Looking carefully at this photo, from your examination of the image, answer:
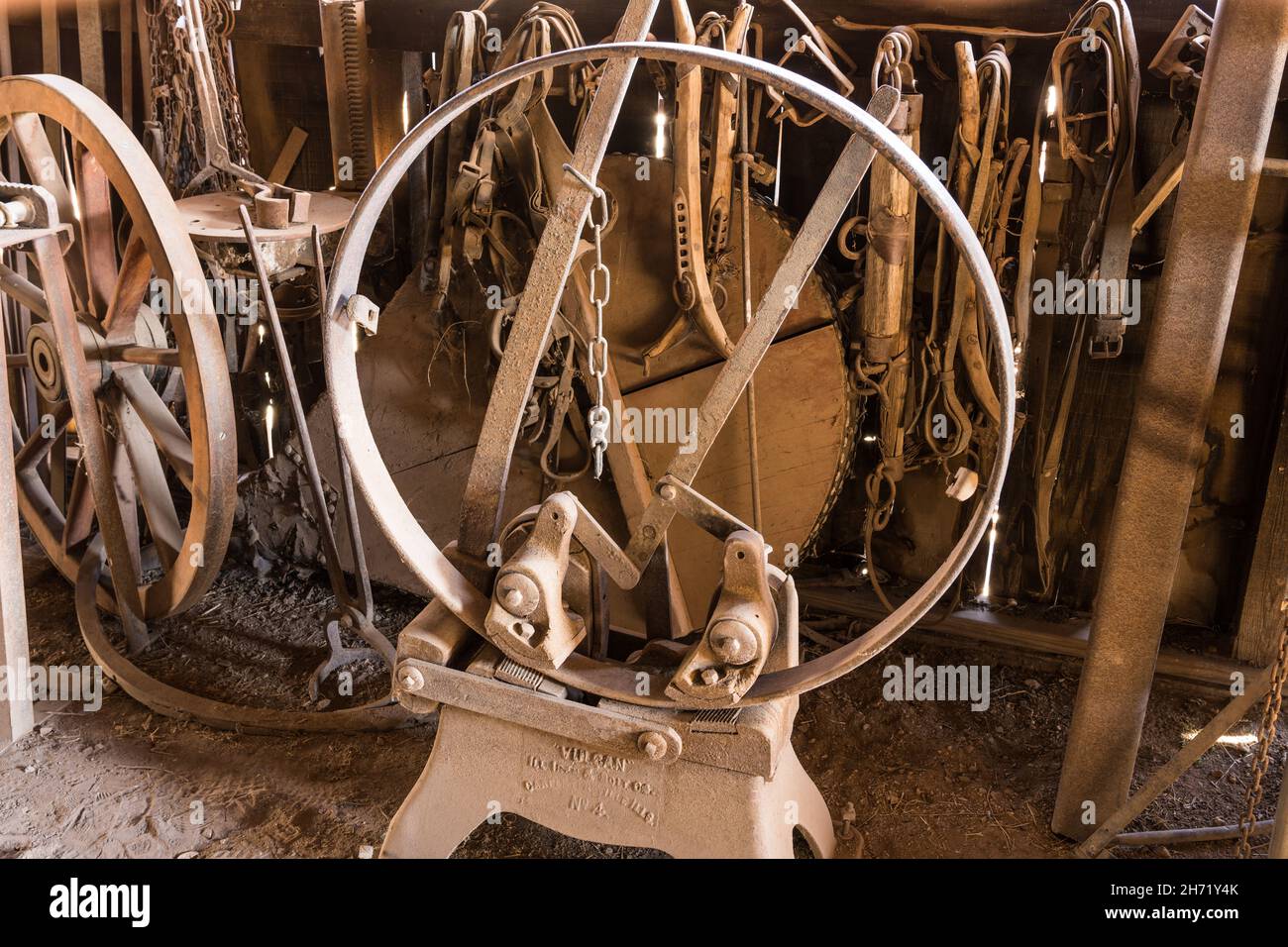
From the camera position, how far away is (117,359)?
286 centimetres

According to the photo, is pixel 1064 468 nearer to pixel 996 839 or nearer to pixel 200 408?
pixel 996 839

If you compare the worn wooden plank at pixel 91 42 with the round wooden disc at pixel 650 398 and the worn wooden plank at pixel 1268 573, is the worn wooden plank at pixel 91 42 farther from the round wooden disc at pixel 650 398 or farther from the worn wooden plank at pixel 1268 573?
the worn wooden plank at pixel 1268 573

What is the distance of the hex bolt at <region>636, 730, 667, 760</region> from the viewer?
179 centimetres

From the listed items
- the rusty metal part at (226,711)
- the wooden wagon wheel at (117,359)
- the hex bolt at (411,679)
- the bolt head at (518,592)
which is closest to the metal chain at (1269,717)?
the bolt head at (518,592)

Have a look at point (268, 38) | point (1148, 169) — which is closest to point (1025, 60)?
point (1148, 169)

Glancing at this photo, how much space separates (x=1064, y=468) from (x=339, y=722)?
2253 mm

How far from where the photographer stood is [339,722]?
109 inches

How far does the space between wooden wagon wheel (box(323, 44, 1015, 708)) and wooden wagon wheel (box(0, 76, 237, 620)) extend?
102 cm

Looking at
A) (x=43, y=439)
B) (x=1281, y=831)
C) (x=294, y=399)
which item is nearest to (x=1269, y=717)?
(x=1281, y=831)

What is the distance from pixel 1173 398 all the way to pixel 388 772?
2.10m

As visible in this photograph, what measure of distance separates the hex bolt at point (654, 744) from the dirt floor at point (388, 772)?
0.73 m

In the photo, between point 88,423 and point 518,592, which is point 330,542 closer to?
point 88,423

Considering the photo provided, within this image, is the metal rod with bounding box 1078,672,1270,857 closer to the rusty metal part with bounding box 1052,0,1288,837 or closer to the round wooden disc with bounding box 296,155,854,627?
the rusty metal part with bounding box 1052,0,1288,837

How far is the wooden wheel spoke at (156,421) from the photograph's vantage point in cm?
288
